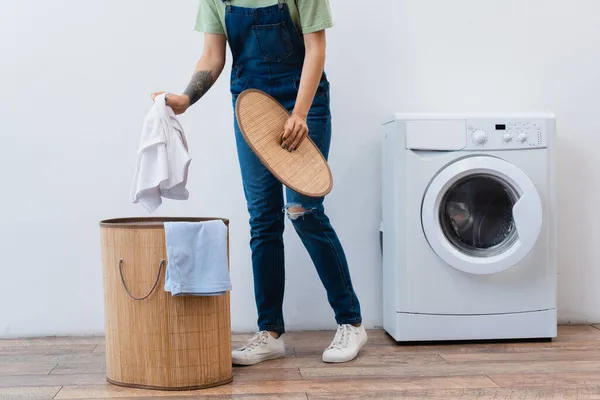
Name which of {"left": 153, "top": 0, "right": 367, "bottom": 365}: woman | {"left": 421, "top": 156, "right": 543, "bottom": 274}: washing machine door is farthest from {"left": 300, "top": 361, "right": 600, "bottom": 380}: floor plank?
{"left": 421, "top": 156, "right": 543, "bottom": 274}: washing machine door

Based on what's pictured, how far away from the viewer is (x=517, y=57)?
273 centimetres

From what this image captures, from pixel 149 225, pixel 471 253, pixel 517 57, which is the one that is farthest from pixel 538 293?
pixel 149 225

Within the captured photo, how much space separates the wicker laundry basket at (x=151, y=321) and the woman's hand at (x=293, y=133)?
403 millimetres

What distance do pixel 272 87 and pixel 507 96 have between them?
3.62ft

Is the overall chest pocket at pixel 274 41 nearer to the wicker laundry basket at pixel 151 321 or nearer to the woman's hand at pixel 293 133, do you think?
the woman's hand at pixel 293 133

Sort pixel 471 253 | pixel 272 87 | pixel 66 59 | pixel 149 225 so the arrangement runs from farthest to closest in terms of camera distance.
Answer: pixel 66 59 < pixel 471 253 < pixel 272 87 < pixel 149 225

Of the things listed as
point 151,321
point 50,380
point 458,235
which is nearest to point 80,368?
point 50,380

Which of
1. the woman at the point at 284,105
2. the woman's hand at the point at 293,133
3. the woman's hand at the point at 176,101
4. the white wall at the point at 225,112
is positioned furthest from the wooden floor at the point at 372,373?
the woman's hand at the point at 176,101

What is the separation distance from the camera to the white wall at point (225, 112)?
8.45 feet

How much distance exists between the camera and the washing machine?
2365 millimetres

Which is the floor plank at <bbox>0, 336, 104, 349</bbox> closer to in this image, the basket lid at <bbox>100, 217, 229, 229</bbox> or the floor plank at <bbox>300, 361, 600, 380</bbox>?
the basket lid at <bbox>100, 217, 229, 229</bbox>

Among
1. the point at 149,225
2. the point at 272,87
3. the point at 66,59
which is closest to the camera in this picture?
the point at 149,225

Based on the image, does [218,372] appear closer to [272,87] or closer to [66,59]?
[272,87]

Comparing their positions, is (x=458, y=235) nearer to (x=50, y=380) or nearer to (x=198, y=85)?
(x=198, y=85)
